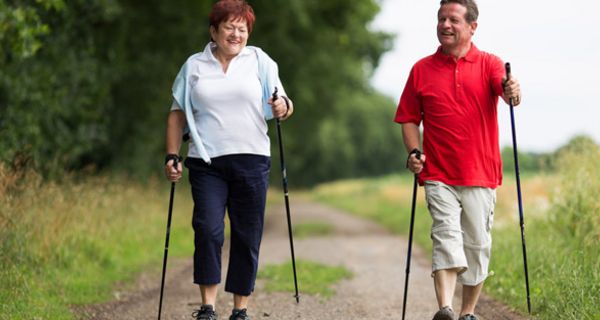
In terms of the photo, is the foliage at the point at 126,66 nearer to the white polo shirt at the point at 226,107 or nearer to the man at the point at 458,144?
the white polo shirt at the point at 226,107

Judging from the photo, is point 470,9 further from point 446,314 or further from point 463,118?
point 446,314

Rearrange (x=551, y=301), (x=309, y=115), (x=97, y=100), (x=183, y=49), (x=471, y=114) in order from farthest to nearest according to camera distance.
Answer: (x=309, y=115) → (x=183, y=49) → (x=97, y=100) → (x=551, y=301) → (x=471, y=114)

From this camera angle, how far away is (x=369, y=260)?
1193 cm

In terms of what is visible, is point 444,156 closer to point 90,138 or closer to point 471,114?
point 471,114

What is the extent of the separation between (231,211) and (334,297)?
245 centimetres

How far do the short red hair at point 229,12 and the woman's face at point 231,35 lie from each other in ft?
0.09

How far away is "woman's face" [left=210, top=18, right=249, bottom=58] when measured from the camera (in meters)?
5.92

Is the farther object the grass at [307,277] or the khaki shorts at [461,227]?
the grass at [307,277]

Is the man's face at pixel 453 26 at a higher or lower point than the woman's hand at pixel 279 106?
higher

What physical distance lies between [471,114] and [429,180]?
540 millimetres

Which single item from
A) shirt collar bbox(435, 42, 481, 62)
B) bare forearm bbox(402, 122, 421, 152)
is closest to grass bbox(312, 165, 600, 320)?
bare forearm bbox(402, 122, 421, 152)

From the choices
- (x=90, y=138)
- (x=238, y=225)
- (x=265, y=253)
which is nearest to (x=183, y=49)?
(x=90, y=138)

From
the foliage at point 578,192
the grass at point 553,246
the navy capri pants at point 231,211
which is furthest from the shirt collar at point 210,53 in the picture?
the foliage at point 578,192

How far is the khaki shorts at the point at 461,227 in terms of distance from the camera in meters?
5.84
